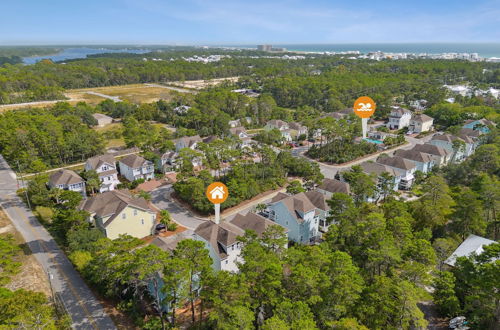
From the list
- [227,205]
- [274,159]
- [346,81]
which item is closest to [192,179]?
[227,205]

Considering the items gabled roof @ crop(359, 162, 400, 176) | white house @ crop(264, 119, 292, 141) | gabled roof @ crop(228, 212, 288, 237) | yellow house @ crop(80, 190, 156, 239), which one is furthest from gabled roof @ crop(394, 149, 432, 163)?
yellow house @ crop(80, 190, 156, 239)

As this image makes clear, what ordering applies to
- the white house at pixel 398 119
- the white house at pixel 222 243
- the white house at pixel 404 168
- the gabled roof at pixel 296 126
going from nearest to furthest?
the white house at pixel 222 243 < the white house at pixel 404 168 < the gabled roof at pixel 296 126 < the white house at pixel 398 119

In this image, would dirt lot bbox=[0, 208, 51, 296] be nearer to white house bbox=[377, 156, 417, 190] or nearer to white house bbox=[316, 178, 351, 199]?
white house bbox=[316, 178, 351, 199]

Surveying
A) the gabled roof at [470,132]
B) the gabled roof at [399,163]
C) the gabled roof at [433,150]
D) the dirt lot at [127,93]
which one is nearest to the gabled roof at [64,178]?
the gabled roof at [399,163]

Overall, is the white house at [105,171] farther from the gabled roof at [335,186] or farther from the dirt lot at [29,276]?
the gabled roof at [335,186]

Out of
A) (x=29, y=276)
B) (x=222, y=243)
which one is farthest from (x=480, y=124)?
(x=29, y=276)

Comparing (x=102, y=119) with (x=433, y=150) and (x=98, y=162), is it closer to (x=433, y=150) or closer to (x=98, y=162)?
(x=98, y=162)
